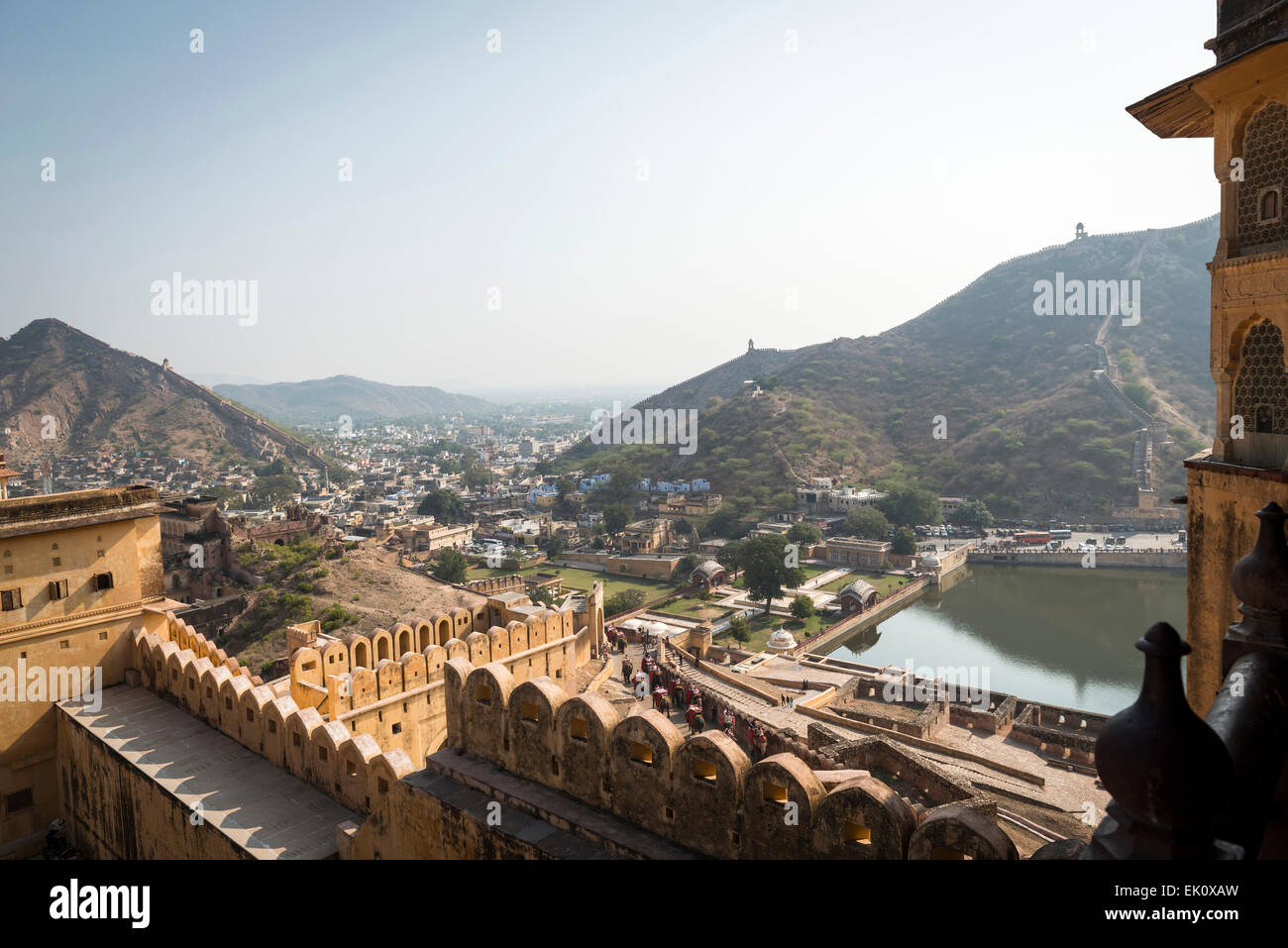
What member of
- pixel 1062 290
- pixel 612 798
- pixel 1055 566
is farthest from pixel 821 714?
pixel 1062 290

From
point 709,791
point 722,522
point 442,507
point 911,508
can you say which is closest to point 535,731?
point 709,791

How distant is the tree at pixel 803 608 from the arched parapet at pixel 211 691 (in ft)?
133

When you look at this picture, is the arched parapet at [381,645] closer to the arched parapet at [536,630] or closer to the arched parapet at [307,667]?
the arched parapet at [307,667]

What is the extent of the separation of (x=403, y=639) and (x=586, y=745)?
8.90 m

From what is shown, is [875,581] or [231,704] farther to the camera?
[875,581]

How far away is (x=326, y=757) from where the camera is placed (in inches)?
372

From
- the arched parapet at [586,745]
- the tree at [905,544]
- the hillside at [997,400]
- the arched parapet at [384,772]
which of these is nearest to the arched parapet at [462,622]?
the arched parapet at [384,772]

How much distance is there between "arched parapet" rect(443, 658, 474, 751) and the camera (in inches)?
300

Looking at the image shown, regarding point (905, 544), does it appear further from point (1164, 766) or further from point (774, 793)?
point (1164, 766)

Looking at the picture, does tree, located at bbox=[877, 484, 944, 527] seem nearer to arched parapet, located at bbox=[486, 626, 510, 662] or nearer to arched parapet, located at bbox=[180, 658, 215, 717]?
arched parapet, located at bbox=[486, 626, 510, 662]

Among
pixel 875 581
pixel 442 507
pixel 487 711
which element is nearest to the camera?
pixel 487 711

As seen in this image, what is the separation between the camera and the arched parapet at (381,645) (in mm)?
13727

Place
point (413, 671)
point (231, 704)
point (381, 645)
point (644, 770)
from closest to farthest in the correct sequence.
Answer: point (644, 770)
point (231, 704)
point (413, 671)
point (381, 645)
